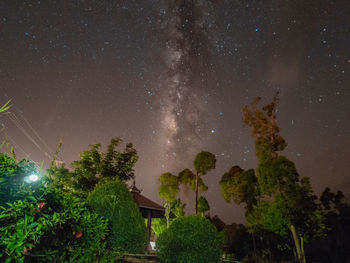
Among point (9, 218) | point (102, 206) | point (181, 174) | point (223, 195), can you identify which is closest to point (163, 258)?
point (102, 206)

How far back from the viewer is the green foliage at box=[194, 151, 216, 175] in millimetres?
24953

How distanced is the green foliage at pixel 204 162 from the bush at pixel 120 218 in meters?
18.0

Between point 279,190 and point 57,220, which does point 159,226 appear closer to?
point 279,190

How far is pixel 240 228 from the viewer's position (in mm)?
30719

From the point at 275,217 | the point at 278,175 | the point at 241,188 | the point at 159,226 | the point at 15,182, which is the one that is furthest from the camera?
the point at 241,188

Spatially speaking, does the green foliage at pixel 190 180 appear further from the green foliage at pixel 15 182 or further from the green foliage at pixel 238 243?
the green foliage at pixel 15 182

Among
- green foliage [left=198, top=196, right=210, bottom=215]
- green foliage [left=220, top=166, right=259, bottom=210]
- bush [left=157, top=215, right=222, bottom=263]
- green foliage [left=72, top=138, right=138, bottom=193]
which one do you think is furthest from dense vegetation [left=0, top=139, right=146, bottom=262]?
green foliage [left=220, top=166, right=259, bottom=210]

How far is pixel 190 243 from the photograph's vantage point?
816cm

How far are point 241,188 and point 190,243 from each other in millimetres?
20746

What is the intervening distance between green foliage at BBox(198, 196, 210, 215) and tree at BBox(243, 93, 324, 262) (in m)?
5.46

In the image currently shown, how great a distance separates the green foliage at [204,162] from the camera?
25.0 metres

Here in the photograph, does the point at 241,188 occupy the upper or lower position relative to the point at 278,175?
upper

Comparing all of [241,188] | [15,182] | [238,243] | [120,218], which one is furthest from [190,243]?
[238,243]

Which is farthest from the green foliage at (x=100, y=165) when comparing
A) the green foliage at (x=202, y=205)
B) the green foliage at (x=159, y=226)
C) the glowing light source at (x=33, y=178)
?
the glowing light source at (x=33, y=178)
